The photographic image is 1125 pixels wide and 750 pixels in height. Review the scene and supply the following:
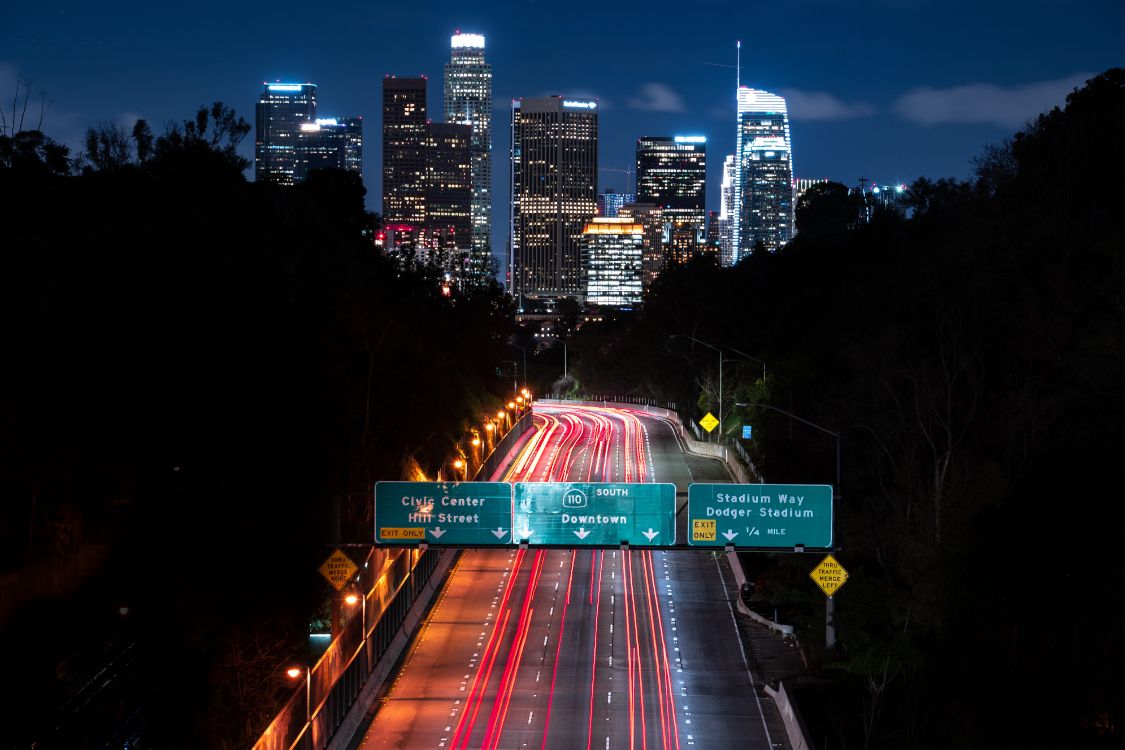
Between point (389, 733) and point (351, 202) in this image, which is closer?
point (389, 733)

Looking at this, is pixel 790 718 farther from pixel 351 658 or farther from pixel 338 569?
pixel 338 569

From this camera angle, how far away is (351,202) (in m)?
102

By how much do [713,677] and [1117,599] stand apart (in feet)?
36.3

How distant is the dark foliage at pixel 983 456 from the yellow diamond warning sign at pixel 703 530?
511 centimetres

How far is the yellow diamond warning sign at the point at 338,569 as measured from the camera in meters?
31.0

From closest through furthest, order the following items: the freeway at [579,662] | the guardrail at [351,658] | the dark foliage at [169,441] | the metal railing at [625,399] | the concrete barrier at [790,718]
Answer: the guardrail at [351,658], the concrete barrier at [790,718], the freeway at [579,662], the dark foliage at [169,441], the metal railing at [625,399]

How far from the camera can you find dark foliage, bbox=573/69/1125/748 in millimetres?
31234

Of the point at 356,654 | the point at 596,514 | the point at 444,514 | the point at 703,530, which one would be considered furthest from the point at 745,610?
the point at 356,654

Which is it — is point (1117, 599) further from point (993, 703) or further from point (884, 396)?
point (884, 396)

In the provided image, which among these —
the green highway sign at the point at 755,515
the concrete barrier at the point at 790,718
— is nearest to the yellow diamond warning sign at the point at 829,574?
the green highway sign at the point at 755,515

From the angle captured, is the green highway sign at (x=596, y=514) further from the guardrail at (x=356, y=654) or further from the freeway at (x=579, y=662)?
the guardrail at (x=356, y=654)

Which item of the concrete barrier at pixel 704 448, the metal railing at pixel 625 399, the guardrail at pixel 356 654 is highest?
the guardrail at pixel 356 654

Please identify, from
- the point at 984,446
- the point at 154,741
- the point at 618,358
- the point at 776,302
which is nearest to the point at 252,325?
the point at 154,741

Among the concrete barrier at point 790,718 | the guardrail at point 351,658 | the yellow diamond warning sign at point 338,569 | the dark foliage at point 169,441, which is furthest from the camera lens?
the dark foliage at point 169,441
